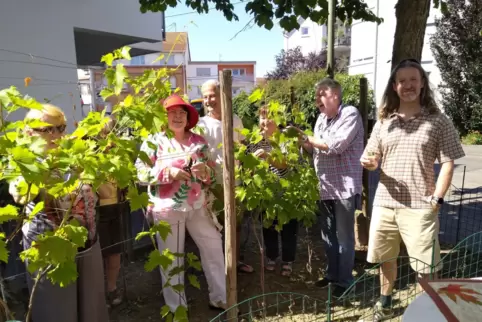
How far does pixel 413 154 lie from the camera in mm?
2195

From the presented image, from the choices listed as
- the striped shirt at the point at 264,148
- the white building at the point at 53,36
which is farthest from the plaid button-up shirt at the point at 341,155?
the white building at the point at 53,36

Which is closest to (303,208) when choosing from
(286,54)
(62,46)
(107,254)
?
(107,254)

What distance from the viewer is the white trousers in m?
2.53

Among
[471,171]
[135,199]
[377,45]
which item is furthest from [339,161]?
[377,45]

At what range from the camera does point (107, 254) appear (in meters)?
2.72

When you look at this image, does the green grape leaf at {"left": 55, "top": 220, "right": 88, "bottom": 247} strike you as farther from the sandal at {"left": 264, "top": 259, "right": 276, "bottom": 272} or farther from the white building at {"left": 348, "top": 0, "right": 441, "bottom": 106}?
the white building at {"left": 348, "top": 0, "right": 441, "bottom": 106}

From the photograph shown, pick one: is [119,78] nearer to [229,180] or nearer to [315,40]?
[229,180]

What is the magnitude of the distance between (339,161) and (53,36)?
20.7ft

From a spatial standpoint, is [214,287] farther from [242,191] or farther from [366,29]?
[366,29]

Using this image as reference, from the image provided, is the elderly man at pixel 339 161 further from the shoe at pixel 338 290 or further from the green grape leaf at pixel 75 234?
the green grape leaf at pixel 75 234

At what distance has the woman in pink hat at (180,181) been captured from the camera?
2.38m

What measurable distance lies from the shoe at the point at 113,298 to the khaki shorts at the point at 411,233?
1.87 m

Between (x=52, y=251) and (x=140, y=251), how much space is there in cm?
255

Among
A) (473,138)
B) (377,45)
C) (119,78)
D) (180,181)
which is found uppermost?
(377,45)
